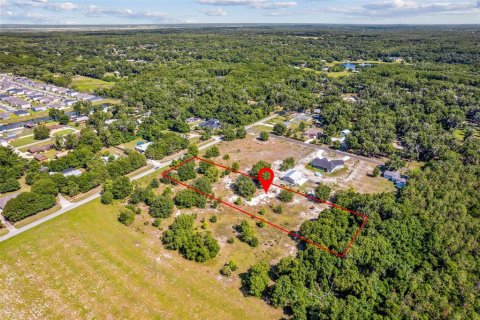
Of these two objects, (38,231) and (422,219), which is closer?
(422,219)

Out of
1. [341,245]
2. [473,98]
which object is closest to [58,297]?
[341,245]

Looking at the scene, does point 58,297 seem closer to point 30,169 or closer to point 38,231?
point 38,231

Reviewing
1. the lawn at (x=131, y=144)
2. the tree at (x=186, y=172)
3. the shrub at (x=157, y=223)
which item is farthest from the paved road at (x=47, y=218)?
the lawn at (x=131, y=144)

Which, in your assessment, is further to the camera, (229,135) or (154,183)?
(229,135)

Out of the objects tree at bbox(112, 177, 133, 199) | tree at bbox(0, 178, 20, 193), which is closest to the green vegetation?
tree at bbox(112, 177, 133, 199)

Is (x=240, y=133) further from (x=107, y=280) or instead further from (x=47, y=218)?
(x=107, y=280)

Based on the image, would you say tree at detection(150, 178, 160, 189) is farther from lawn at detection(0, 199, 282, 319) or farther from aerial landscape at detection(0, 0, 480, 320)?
lawn at detection(0, 199, 282, 319)

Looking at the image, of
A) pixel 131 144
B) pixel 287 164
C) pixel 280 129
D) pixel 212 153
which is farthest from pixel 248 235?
pixel 131 144
